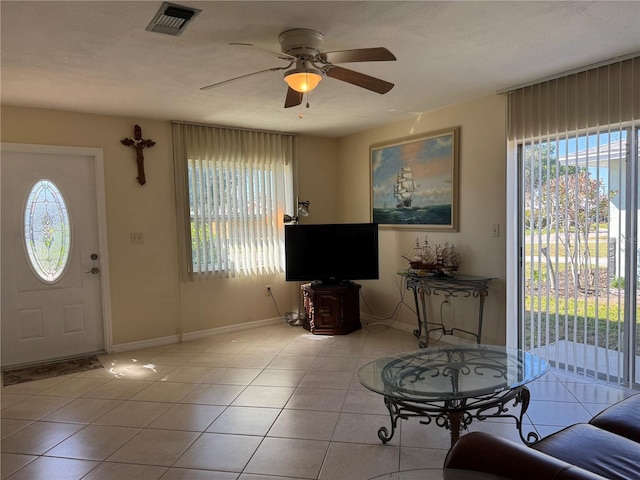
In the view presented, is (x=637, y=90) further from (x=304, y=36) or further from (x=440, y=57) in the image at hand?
(x=304, y=36)

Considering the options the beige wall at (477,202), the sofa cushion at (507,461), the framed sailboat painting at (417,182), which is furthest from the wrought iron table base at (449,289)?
the sofa cushion at (507,461)

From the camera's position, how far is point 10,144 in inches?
153

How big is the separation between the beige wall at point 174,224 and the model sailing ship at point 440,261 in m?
0.09

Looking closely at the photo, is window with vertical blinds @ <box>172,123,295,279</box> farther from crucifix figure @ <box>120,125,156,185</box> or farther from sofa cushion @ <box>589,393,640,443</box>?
sofa cushion @ <box>589,393,640,443</box>

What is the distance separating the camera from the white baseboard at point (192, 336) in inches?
177

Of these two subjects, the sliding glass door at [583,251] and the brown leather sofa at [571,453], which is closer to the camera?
the brown leather sofa at [571,453]

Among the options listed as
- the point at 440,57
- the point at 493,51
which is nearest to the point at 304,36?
the point at 440,57

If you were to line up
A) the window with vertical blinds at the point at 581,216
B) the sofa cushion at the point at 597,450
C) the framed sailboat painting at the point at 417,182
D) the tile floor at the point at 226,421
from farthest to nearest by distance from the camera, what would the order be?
the framed sailboat painting at the point at 417,182 → the window with vertical blinds at the point at 581,216 → the tile floor at the point at 226,421 → the sofa cushion at the point at 597,450

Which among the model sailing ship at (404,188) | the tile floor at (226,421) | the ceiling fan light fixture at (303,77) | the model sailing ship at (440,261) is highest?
the ceiling fan light fixture at (303,77)

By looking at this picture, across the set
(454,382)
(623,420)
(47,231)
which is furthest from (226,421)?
(47,231)

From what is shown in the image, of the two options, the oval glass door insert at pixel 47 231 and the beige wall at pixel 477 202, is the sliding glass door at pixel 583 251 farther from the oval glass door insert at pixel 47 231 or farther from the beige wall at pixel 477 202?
the oval glass door insert at pixel 47 231

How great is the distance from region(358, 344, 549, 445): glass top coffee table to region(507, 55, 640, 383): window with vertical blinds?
0.99 meters

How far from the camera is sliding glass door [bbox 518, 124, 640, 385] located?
10.2 feet

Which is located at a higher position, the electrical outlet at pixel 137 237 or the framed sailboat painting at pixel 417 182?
the framed sailboat painting at pixel 417 182
